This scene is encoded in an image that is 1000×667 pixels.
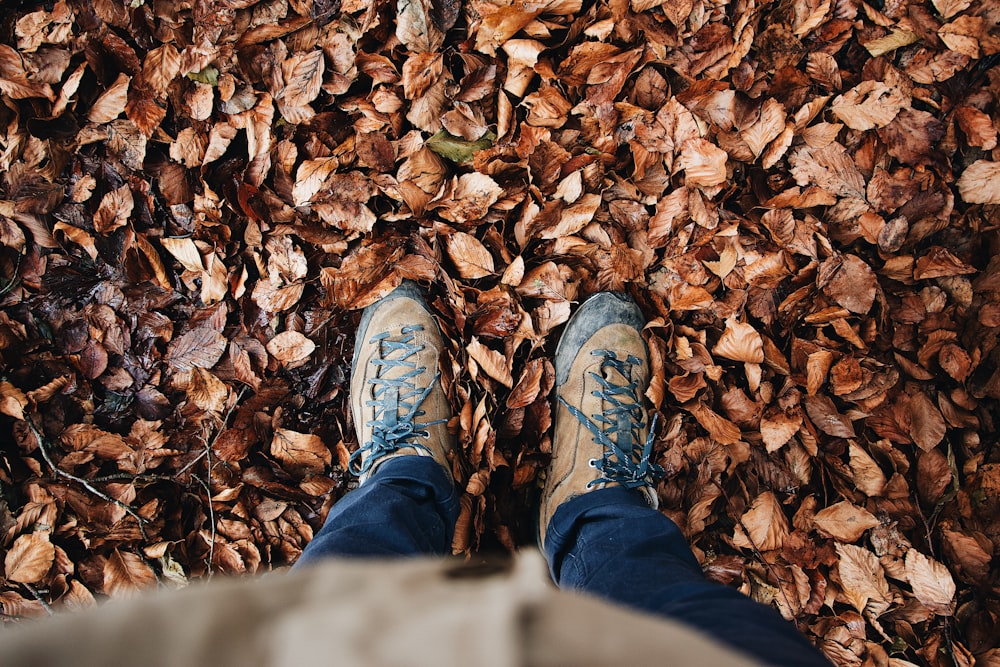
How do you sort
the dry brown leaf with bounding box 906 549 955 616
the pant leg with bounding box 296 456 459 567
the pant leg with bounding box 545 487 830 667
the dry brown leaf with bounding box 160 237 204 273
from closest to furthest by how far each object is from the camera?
the pant leg with bounding box 545 487 830 667 < the pant leg with bounding box 296 456 459 567 < the dry brown leaf with bounding box 906 549 955 616 < the dry brown leaf with bounding box 160 237 204 273

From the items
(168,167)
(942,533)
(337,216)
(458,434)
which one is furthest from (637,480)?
(168,167)

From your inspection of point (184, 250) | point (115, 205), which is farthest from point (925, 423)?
point (115, 205)

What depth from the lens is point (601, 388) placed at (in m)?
1.22

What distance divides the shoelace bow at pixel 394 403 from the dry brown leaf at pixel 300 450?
81 mm

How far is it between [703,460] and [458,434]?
1.74 ft

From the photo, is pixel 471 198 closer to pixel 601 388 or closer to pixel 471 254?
pixel 471 254

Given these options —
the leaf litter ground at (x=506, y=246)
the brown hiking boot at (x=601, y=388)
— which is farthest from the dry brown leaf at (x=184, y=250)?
the brown hiking boot at (x=601, y=388)

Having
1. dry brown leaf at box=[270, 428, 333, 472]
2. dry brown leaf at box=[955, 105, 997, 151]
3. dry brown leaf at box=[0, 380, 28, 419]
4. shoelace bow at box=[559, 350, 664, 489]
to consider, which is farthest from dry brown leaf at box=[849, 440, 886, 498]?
dry brown leaf at box=[0, 380, 28, 419]

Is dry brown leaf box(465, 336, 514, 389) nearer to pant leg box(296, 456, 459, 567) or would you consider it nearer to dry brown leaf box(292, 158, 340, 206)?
pant leg box(296, 456, 459, 567)

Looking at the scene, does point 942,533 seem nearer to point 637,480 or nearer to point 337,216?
point 637,480

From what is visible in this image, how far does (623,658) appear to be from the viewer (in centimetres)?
26

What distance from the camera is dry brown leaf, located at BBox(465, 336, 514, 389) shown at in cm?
113

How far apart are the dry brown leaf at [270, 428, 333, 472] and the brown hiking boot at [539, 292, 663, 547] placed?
50 centimetres

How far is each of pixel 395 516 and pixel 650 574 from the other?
1.30ft
